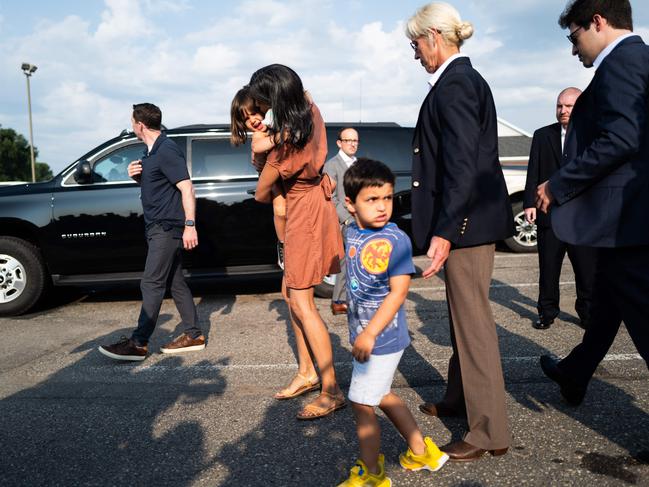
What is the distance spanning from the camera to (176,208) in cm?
464

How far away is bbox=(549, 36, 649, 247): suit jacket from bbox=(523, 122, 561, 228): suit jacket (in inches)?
98.7

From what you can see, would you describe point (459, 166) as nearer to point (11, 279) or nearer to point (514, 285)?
point (514, 285)

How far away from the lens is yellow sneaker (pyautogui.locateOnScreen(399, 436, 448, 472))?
2.56 metres

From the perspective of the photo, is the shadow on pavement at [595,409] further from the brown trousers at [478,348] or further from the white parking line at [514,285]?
the white parking line at [514,285]

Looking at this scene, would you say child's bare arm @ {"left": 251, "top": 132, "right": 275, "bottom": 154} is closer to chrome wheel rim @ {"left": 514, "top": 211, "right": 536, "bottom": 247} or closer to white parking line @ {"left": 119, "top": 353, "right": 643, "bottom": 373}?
white parking line @ {"left": 119, "top": 353, "right": 643, "bottom": 373}

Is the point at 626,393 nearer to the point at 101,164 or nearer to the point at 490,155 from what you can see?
the point at 490,155

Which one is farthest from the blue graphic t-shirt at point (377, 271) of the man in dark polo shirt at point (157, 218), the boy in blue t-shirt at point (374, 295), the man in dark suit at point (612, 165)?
the man in dark polo shirt at point (157, 218)

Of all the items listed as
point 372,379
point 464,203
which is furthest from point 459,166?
point 372,379

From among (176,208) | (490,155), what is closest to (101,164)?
(176,208)

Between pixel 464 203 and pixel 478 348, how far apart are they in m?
0.67

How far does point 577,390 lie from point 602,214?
116cm

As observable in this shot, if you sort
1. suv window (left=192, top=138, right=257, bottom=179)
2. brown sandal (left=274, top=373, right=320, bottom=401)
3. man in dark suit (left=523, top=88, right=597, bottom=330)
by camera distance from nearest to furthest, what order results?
brown sandal (left=274, top=373, right=320, bottom=401) < man in dark suit (left=523, top=88, right=597, bottom=330) < suv window (left=192, top=138, right=257, bottom=179)

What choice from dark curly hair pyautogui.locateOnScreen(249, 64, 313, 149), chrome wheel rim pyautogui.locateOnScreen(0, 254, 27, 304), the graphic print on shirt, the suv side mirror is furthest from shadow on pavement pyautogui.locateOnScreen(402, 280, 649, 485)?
chrome wheel rim pyautogui.locateOnScreen(0, 254, 27, 304)

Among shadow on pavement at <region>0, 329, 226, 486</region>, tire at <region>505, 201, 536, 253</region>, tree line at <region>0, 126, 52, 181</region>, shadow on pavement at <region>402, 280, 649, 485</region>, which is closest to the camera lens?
shadow on pavement at <region>402, 280, 649, 485</region>
